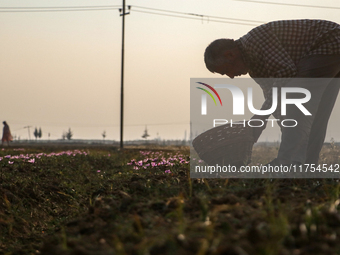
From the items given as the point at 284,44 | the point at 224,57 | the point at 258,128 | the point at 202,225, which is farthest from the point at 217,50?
the point at 202,225

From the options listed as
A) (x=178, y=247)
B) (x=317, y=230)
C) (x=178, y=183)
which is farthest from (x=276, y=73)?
(x=178, y=247)

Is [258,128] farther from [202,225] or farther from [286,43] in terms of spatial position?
[202,225]

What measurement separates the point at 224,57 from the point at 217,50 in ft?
0.36

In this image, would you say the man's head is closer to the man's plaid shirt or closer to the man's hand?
the man's plaid shirt

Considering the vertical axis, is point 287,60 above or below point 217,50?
below

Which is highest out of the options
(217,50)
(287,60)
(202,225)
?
(217,50)

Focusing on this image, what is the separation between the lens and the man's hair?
4340mm

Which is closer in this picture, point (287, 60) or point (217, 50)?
point (287, 60)

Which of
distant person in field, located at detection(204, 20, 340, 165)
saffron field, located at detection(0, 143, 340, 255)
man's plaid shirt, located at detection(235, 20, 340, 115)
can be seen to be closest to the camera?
saffron field, located at detection(0, 143, 340, 255)

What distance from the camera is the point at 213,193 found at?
288 centimetres

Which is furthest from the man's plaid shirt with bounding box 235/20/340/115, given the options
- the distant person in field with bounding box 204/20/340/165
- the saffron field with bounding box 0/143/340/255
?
the saffron field with bounding box 0/143/340/255

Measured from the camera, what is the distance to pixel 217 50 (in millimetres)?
4336

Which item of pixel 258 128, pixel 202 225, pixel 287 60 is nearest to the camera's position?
pixel 202 225

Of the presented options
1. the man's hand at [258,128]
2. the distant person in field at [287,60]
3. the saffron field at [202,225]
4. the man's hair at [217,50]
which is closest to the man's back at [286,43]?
the distant person in field at [287,60]
